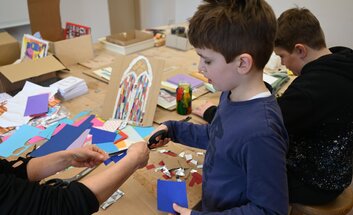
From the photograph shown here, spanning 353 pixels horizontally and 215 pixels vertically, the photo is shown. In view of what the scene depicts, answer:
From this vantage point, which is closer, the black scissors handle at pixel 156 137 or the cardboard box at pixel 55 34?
the black scissors handle at pixel 156 137

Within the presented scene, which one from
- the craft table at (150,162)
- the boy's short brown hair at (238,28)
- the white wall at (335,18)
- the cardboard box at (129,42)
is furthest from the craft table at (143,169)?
the white wall at (335,18)

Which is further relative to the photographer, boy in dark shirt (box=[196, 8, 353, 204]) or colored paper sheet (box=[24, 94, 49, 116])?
colored paper sheet (box=[24, 94, 49, 116])

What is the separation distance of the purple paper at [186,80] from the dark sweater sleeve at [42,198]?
0.99m

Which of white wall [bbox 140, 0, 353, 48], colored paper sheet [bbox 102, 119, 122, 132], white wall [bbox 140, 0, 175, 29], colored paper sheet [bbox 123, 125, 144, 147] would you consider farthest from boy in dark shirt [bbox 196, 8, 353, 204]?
white wall [bbox 140, 0, 175, 29]

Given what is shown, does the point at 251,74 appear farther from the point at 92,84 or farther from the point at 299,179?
the point at 92,84

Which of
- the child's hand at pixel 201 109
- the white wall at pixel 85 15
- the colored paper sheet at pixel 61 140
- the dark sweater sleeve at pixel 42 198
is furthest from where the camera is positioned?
the white wall at pixel 85 15

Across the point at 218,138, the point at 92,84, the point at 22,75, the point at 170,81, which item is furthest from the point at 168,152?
the point at 22,75

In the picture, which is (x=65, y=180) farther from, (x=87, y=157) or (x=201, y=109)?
(x=201, y=109)

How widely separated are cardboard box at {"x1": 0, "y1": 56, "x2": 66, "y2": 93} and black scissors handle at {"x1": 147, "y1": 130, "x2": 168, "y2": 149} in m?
0.91

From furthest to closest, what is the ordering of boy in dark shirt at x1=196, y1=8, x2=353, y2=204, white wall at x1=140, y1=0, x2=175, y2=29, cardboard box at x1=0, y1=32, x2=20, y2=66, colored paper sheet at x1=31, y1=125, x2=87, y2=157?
white wall at x1=140, y1=0, x2=175, y2=29, cardboard box at x1=0, y1=32, x2=20, y2=66, colored paper sheet at x1=31, y1=125, x2=87, y2=157, boy in dark shirt at x1=196, y1=8, x2=353, y2=204

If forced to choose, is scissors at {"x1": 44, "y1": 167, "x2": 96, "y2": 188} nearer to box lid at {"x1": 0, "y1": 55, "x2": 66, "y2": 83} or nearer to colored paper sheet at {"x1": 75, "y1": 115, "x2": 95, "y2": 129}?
colored paper sheet at {"x1": 75, "y1": 115, "x2": 95, "y2": 129}

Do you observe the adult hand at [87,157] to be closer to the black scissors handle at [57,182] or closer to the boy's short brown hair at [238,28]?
the black scissors handle at [57,182]

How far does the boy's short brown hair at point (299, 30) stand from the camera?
1.15 meters

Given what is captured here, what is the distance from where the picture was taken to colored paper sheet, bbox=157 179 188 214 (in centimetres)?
84
